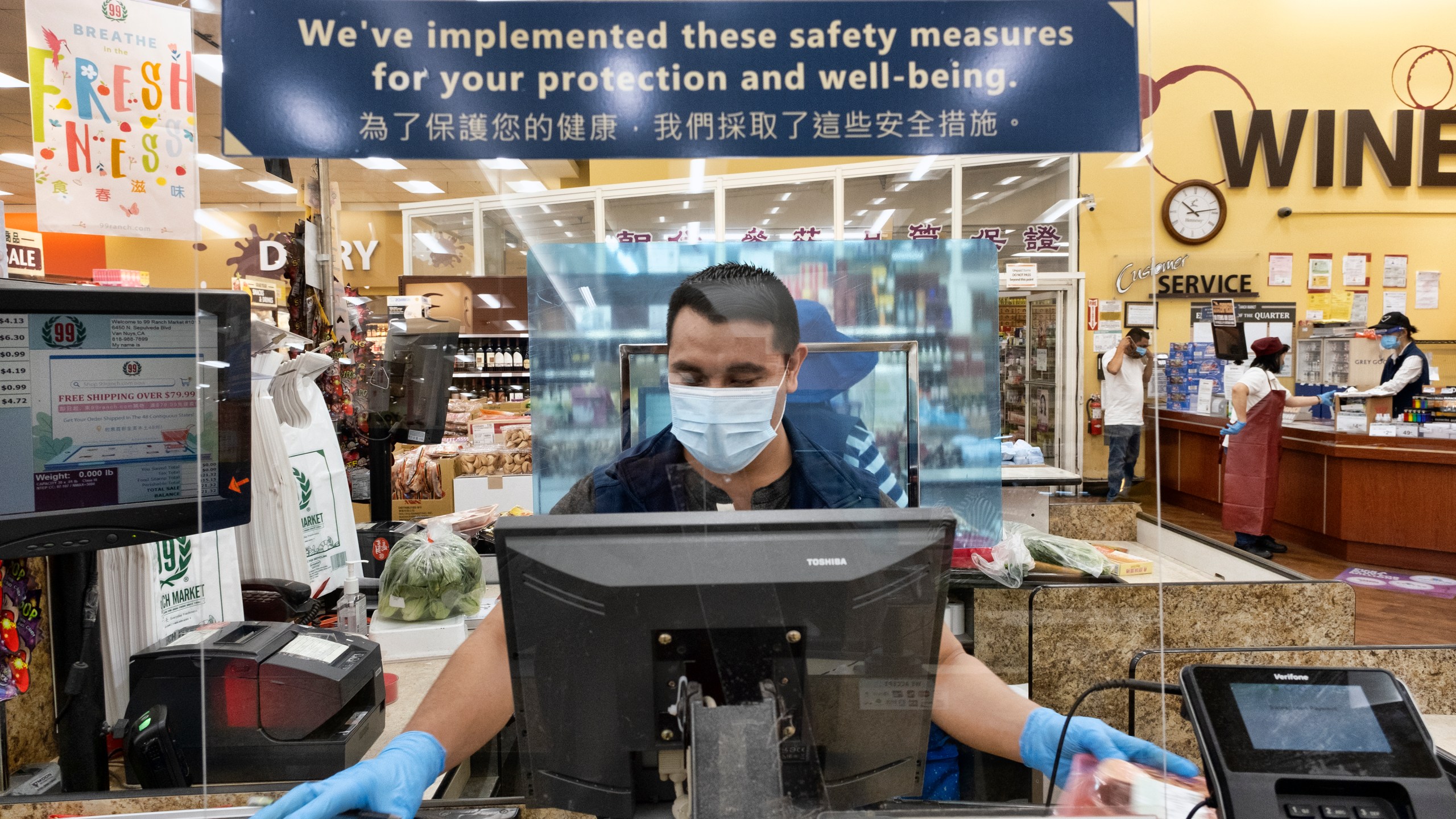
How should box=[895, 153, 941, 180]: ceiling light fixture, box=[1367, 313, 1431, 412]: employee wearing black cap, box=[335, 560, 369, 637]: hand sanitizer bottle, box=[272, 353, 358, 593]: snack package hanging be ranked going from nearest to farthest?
box=[895, 153, 941, 180]: ceiling light fixture → box=[335, 560, 369, 637]: hand sanitizer bottle → box=[272, 353, 358, 593]: snack package hanging → box=[1367, 313, 1431, 412]: employee wearing black cap

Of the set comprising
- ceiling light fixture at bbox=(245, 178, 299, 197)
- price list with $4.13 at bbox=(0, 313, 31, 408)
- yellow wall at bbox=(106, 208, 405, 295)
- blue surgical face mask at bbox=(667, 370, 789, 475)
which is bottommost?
blue surgical face mask at bbox=(667, 370, 789, 475)

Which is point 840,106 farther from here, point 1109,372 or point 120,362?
point 120,362

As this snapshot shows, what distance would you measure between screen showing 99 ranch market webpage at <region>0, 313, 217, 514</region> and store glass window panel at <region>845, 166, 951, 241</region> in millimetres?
1184

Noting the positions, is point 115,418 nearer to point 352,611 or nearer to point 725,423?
point 352,611

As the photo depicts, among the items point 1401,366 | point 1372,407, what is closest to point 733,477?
point 1372,407

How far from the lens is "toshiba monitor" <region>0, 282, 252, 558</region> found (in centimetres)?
123

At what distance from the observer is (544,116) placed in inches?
53.5

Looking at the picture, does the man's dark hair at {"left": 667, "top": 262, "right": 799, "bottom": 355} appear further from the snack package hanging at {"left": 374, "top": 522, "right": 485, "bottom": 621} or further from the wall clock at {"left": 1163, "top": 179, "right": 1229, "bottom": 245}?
the wall clock at {"left": 1163, "top": 179, "right": 1229, "bottom": 245}

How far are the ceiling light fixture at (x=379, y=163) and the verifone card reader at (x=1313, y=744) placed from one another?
1.45m

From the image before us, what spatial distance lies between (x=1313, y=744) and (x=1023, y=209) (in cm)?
107

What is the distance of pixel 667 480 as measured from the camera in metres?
1.56

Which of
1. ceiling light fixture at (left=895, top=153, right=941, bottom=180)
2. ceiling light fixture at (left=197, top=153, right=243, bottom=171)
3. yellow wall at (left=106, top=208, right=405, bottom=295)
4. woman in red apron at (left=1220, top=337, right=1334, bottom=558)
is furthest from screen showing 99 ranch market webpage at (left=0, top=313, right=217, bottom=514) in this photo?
woman in red apron at (left=1220, top=337, right=1334, bottom=558)

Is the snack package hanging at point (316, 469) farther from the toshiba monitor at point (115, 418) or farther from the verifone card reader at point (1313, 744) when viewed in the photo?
the verifone card reader at point (1313, 744)

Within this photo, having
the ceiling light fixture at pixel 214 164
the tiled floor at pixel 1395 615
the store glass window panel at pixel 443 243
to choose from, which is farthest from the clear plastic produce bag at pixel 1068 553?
the ceiling light fixture at pixel 214 164
